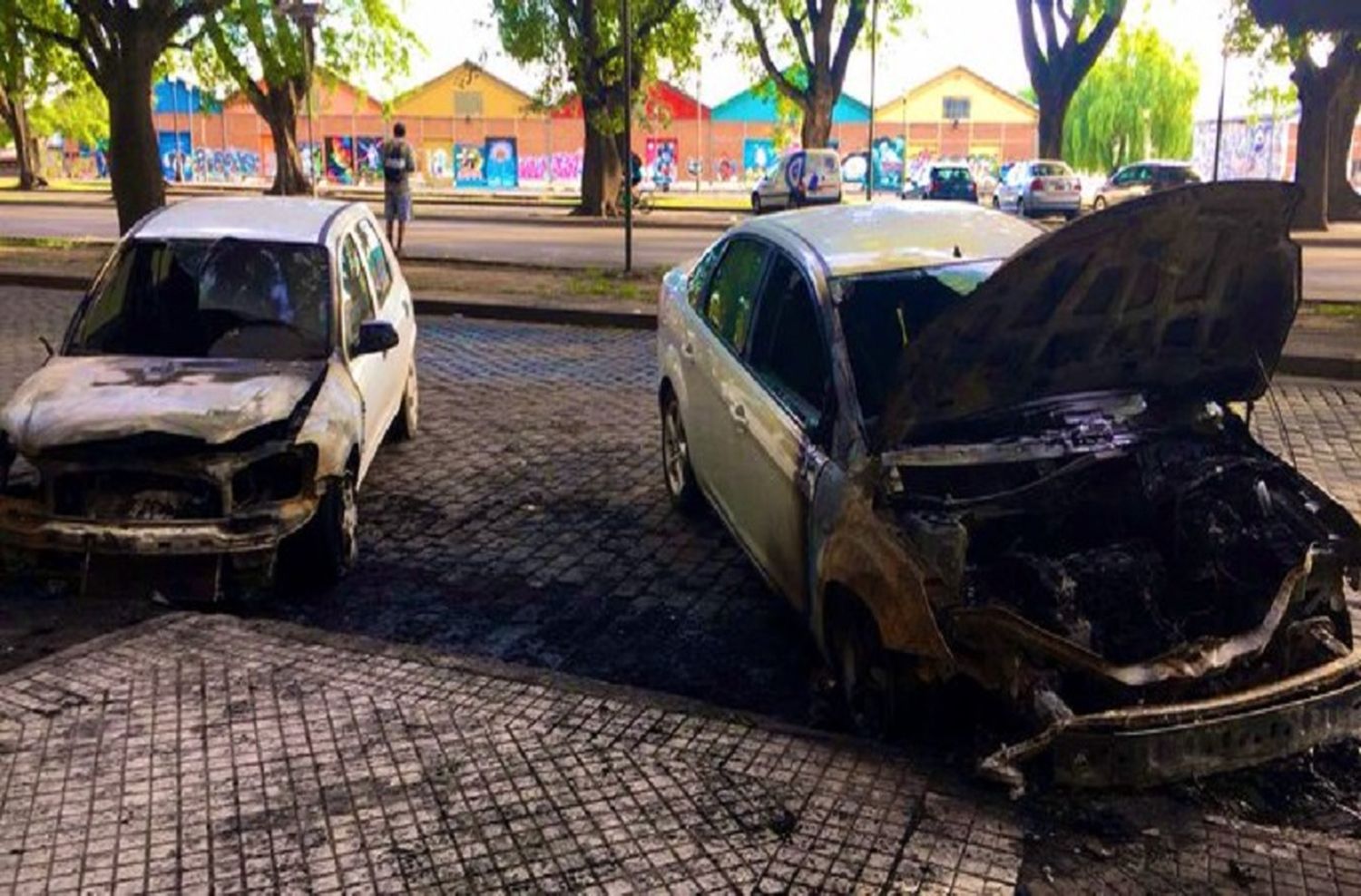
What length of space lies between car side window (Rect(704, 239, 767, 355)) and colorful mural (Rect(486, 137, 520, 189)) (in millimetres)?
55673

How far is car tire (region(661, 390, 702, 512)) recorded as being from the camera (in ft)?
22.3

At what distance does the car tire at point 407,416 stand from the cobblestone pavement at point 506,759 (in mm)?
1891

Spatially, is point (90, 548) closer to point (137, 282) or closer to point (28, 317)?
point (137, 282)

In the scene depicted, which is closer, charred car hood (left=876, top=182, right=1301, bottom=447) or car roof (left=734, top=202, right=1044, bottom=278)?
charred car hood (left=876, top=182, right=1301, bottom=447)

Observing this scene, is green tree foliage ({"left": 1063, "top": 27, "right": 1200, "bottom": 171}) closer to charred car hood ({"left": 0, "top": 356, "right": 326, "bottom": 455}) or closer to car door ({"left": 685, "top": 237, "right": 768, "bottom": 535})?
car door ({"left": 685, "top": 237, "right": 768, "bottom": 535})

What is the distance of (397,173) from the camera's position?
60.7ft

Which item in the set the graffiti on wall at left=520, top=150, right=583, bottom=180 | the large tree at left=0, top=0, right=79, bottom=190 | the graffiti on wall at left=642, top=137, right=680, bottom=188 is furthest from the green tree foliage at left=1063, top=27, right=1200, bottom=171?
the large tree at left=0, top=0, right=79, bottom=190

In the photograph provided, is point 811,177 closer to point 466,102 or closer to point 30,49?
point 30,49

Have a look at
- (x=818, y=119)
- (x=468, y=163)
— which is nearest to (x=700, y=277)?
(x=818, y=119)

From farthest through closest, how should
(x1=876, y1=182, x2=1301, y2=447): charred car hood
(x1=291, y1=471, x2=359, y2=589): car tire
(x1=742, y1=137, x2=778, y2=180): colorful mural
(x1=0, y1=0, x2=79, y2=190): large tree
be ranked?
(x1=742, y1=137, x2=778, y2=180): colorful mural, (x1=0, y1=0, x2=79, y2=190): large tree, (x1=291, y1=471, x2=359, y2=589): car tire, (x1=876, y1=182, x2=1301, y2=447): charred car hood

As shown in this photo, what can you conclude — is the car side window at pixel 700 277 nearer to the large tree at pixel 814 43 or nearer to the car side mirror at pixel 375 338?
the car side mirror at pixel 375 338

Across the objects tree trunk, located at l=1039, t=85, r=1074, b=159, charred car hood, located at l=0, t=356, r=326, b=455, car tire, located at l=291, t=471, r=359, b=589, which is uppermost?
tree trunk, located at l=1039, t=85, r=1074, b=159

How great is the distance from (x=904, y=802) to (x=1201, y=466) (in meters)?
1.59

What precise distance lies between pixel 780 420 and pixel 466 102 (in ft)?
204
